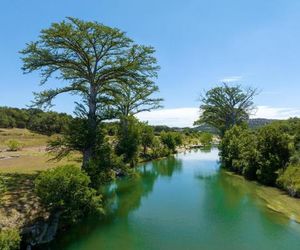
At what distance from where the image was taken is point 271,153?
2780cm

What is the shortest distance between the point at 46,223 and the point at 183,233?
6517 mm

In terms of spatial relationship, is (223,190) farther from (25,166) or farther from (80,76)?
(25,166)

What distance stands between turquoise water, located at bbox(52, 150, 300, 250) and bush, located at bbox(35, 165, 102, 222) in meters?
1.28

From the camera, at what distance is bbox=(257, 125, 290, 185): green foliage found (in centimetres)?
2709

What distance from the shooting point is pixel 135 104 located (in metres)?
47.9

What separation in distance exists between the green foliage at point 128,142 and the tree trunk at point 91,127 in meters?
13.9

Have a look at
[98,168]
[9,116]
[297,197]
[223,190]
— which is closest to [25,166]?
[98,168]

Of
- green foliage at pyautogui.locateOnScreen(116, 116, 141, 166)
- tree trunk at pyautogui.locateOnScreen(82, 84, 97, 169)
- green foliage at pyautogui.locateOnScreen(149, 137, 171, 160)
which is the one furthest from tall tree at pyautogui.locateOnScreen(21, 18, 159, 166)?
green foliage at pyautogui.locateOnScreen(149, 137, 171, 160)

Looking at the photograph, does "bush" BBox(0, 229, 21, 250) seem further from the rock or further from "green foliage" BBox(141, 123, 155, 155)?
"green foliage" BBox(141, 123, 155, 155)

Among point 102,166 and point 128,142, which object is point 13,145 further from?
point 102,166

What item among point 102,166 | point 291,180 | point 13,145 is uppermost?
point 13,145

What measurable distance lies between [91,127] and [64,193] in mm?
8630

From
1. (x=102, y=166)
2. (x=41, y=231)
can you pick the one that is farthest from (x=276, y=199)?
(x=41, y=231)

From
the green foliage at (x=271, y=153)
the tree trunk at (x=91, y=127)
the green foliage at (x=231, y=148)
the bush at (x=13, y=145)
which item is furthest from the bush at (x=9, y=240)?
the bush at (x=13, y=145)
